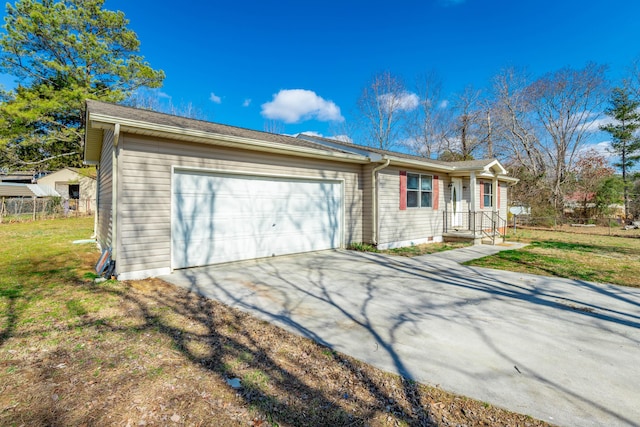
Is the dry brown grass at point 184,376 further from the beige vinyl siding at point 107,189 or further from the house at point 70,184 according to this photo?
the house at point 70,184

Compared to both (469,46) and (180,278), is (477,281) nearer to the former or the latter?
(180,278)

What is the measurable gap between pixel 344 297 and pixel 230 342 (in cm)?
201

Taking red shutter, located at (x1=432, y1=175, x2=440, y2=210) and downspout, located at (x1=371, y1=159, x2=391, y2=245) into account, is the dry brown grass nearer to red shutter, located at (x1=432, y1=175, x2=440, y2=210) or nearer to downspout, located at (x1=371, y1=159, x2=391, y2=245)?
downspout, located at (x1=371, y1=159, x2=391, y2=245)

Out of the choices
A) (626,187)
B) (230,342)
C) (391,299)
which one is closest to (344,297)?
(391,299)

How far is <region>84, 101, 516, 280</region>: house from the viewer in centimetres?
550

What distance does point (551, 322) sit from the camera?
3719mm

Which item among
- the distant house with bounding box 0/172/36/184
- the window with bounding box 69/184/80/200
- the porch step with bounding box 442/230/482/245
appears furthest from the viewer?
the distant house with bounding box 0/172/36/184

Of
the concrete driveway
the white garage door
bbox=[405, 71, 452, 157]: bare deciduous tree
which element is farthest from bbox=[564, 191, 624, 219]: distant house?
the white garage door

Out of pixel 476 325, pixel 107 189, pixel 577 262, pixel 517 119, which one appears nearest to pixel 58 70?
pixel 107 189

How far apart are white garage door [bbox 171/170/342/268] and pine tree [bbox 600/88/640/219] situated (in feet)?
79.7

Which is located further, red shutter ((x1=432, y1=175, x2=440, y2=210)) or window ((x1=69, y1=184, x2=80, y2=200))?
window ((x1=69, y1=184, x2=80, y2=200))

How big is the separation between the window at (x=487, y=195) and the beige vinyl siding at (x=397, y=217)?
3476mm

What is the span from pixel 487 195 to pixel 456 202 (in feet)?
7.50

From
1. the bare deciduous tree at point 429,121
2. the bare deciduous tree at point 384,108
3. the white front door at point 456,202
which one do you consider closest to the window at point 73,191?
the bare deciduous tree at point 384,108
